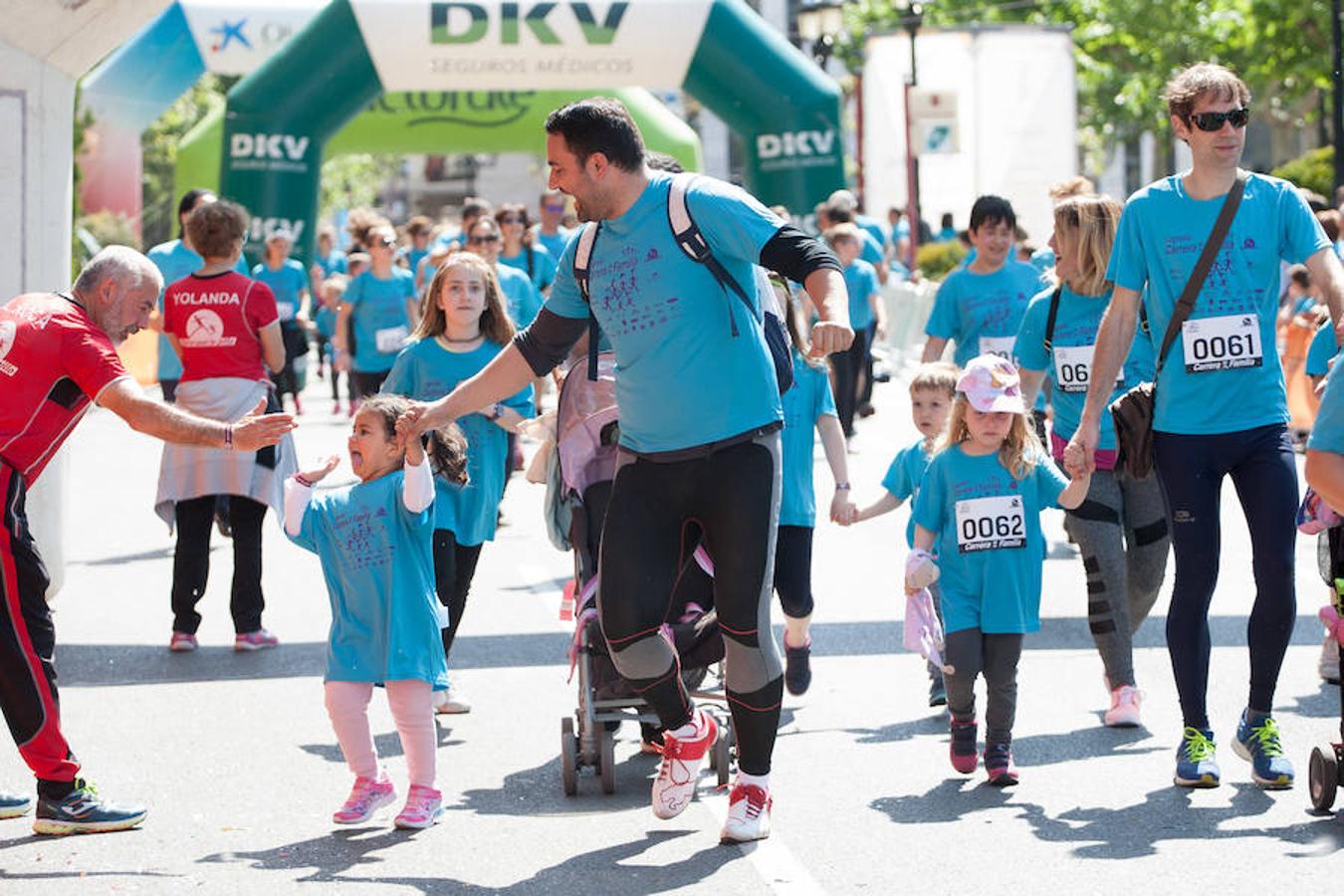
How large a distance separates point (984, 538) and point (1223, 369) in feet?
3.00

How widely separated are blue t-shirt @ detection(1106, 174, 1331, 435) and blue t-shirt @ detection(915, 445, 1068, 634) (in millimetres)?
610

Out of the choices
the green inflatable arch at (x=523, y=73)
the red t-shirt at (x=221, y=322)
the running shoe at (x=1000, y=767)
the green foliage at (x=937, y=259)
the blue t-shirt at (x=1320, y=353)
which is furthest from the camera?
the green foliage at (x=937, y=259)

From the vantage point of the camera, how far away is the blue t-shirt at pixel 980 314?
10508 mm

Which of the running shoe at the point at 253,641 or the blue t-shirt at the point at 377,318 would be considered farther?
the blue t-shirt at the point at 377,318

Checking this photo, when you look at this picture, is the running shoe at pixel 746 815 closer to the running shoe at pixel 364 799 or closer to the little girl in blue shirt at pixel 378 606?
the little girl in blue shirt at pixel 378 606

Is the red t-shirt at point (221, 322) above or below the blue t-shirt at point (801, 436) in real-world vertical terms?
above

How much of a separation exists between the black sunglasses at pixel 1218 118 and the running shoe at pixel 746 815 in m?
2.28

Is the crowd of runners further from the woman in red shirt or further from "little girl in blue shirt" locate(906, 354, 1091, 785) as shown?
the woman in red shirt

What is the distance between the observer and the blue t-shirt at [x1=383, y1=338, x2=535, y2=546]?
8328 millimetres

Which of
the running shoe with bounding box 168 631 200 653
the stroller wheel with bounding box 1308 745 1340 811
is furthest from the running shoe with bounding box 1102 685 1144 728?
the running shoe with bounding box 168 631 200 653

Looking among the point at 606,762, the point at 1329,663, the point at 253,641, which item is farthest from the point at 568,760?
the point at 253,641

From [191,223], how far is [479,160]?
111 metres

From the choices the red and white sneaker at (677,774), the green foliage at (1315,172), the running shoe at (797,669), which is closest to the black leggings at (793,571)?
the running shoe at (797,669)

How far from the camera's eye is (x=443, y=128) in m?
29.2
